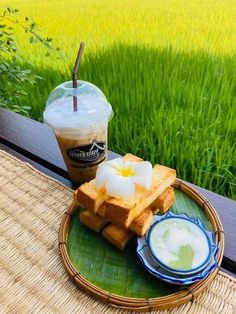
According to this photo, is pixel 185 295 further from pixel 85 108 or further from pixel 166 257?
pixel 85 108

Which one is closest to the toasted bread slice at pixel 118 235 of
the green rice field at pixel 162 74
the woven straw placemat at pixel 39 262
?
the woven straw placemat at pixel 39 262

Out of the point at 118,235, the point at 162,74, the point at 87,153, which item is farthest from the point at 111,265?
the point at 162,74

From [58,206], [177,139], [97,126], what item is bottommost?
[177,139]

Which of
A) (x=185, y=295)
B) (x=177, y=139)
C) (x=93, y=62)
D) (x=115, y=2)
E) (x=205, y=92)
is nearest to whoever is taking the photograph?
(x=185, y=295)

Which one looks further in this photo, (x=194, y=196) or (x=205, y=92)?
(x=205, y=92)

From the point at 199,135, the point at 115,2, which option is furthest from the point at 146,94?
the point at 115,2

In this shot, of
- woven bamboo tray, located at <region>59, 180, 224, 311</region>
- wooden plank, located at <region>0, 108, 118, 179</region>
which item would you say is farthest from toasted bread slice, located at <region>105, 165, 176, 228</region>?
wooden plank, located at <region>0, 108, 118, 179</region>

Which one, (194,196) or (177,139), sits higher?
(194,196)
